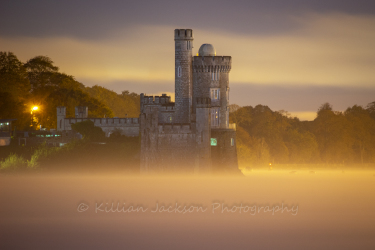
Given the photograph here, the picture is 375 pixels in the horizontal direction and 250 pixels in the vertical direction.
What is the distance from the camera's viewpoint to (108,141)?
88250 mm

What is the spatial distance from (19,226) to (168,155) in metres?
19.0

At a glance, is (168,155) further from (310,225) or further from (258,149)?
(258,149)

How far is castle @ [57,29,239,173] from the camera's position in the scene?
7850 centimetres

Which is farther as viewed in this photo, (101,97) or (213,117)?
(101,97)

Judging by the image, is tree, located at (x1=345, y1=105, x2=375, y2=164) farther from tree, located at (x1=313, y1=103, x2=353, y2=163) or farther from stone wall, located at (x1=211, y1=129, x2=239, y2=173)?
stone wall, located at (x1=211, y1=129, x2=239, y2=173)

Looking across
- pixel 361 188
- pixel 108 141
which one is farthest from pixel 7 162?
pixel 361 188

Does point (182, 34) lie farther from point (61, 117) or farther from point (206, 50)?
point (61, 117)

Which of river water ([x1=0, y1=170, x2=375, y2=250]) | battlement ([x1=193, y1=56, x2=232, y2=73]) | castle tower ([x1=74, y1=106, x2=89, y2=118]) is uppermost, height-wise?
battlement ([x1=193, y1=56, x2=232, y2=73])

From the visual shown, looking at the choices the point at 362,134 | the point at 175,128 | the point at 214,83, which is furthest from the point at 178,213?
the point at 362,134

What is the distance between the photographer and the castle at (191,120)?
258ft

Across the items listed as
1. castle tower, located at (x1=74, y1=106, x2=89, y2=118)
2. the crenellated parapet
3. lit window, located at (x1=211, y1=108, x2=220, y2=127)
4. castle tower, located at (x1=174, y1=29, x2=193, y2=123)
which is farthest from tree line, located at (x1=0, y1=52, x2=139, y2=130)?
lit window, located at (x1=211, y1=108, x2=220, y2=127)

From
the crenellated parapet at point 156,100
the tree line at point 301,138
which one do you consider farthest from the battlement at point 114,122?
the tree line at point 301,138

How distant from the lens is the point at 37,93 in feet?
341

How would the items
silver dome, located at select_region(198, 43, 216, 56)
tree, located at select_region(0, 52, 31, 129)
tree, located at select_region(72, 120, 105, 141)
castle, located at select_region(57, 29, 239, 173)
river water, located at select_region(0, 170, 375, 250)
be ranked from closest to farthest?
river water, located at select_region(0, 170, 375, 250)
castle, located at select_region(57, 29, 239, 173)
silver dome, located at select_region(198, 43, 216, 56)
tree, located at select_region(72, 120, 105, 141)
tree, located at select_region(0, 52, 31, 129)
